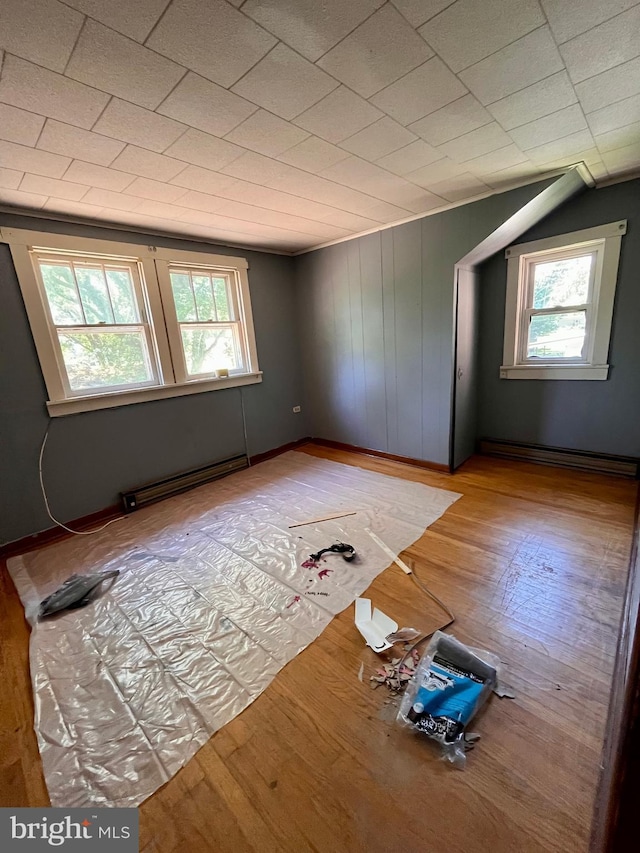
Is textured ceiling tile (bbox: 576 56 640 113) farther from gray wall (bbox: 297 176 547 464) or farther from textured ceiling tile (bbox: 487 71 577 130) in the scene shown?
gray wall (bbox: 297 176 547 464)

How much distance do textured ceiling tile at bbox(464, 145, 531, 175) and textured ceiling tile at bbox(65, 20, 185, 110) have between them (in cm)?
180

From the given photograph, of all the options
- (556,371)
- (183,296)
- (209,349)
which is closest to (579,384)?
(556,371)

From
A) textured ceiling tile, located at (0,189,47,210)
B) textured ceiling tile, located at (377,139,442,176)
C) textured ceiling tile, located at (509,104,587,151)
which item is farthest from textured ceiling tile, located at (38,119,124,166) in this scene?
textured ceiling tile, located at (509,104,587,151)

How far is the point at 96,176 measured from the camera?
2004 mm

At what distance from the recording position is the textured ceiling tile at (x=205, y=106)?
53.6 inches

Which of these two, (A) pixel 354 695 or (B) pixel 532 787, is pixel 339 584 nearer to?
(A) pixel 354 695

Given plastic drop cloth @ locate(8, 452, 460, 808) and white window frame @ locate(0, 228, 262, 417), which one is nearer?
plastic drop cloth @ locate(8, 452, 460, 808)

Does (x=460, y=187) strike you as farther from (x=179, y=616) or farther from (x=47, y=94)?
(x=179, y=616)

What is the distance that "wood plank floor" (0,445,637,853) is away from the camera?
993 mm

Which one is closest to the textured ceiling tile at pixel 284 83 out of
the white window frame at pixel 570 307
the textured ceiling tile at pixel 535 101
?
the textured ceiling tile at pixel 535 101

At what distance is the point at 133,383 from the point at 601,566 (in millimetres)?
3843

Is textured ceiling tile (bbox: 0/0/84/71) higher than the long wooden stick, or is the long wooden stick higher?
textured ceiling tile (bbox: 0/0/84/71)

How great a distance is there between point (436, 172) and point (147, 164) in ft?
5.99

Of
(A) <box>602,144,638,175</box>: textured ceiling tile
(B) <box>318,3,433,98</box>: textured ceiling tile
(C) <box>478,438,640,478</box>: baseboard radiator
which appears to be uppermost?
(A) <box>602,144,638,175</box>: textured ceiling tile
